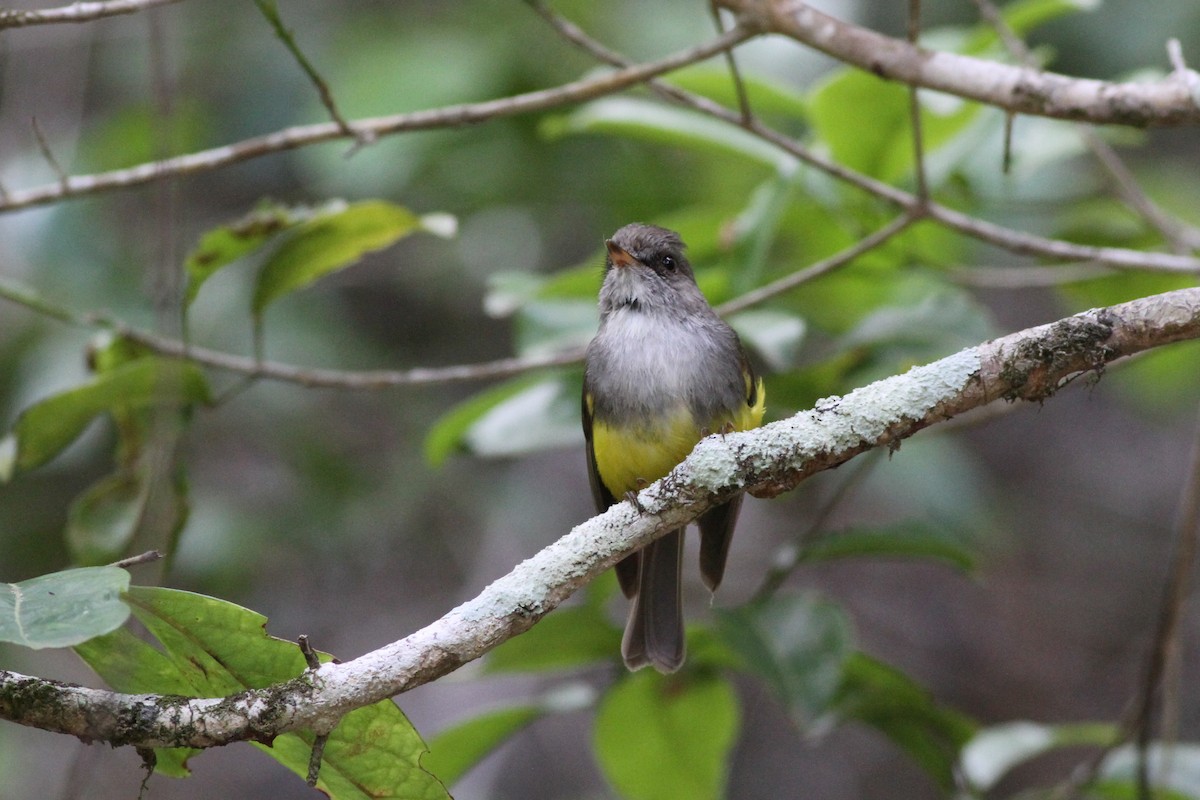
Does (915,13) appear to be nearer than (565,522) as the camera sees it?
Yes

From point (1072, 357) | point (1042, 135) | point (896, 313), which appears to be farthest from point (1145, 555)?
point (1072, 357)

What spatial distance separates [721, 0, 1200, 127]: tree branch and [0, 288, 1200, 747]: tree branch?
81cm

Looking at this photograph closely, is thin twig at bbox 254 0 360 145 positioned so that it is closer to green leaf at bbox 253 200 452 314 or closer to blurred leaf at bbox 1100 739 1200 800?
green leaf at bbox 253 200 452 314

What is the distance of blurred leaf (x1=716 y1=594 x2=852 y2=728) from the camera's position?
2.97m

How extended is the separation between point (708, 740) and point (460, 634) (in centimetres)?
165

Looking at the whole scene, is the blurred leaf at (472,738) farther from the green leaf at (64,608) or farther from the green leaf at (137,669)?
the green leaf at (64,608)

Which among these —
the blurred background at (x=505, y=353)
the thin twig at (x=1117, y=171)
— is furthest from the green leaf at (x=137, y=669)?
the thin twig at (x=1117, y=171)

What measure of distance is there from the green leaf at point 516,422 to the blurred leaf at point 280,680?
1.40m

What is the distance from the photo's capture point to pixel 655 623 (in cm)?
324

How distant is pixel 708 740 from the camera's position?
340 cm

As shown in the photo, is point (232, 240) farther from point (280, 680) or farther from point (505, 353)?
point (505, 353)

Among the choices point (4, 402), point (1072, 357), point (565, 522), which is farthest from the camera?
point (565, 522)

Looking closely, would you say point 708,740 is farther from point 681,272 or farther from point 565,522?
point 565,522

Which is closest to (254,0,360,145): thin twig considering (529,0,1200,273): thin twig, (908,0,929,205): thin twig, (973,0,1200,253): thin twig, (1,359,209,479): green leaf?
(529,0,1200,273): thin twig
